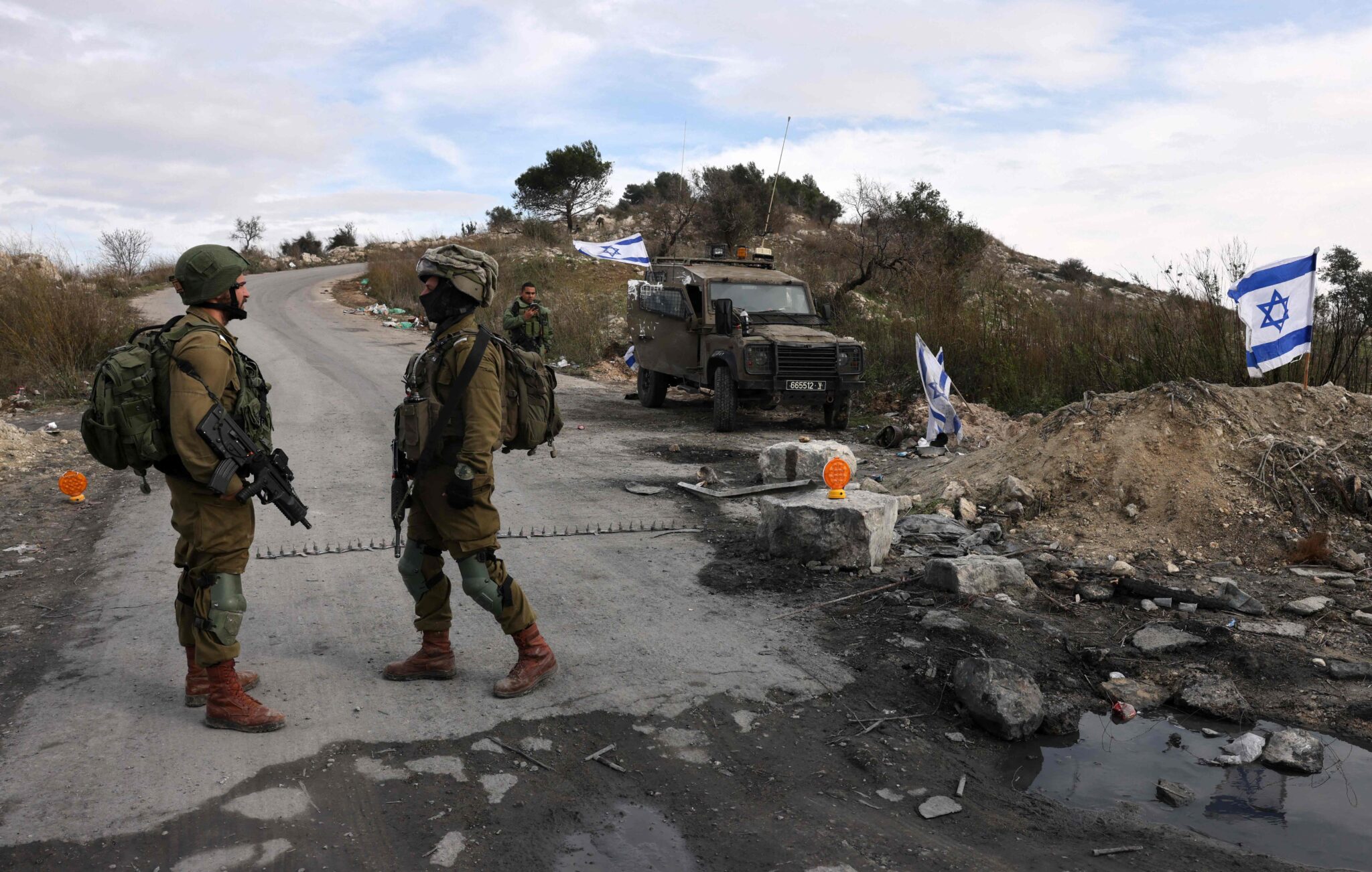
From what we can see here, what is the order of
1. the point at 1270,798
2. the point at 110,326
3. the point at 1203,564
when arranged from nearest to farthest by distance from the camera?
1. the point at 1270,798
2. the point at 1203,564
3. the point at 110,326

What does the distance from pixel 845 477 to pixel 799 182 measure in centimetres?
3988

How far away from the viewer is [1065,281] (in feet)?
129

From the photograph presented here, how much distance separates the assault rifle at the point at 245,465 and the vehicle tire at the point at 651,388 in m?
9.22

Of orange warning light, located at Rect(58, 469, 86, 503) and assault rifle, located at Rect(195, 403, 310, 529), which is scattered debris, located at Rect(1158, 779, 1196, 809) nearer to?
assault rifle, located at Rect(195, 403, 310, 529)

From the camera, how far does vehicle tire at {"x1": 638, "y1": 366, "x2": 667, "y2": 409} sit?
12820 mm

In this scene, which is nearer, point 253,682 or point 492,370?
point 492,370

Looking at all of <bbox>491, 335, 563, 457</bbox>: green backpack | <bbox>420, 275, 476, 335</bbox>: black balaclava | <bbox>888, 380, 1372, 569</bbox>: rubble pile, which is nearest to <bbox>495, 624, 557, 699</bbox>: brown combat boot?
<bbox>491, 335, 563, 457</bbox>: green backpack

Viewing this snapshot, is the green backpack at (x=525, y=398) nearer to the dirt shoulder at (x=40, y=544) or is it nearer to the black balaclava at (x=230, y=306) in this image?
the black balaclava at (x=230, y=306)

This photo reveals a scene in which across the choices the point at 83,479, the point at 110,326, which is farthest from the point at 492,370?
the point at 110,326

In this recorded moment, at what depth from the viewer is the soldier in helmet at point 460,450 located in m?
3.55

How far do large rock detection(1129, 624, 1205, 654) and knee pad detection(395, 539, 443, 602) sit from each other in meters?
3.31

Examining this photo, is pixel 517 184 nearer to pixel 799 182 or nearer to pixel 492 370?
pixel 799 182

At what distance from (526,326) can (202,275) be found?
9.16 m

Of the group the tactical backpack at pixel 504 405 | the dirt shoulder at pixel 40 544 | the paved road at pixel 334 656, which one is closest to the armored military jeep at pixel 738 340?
the paved road at pixel 334 656
